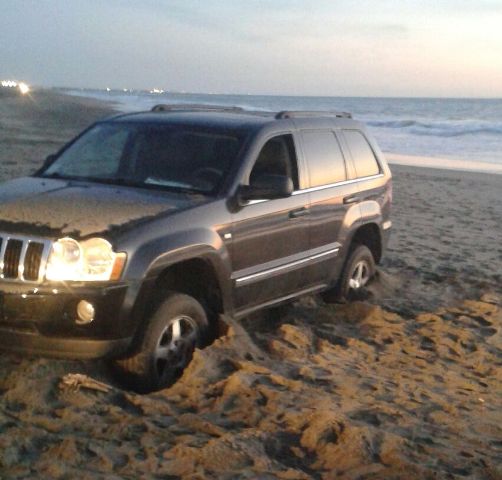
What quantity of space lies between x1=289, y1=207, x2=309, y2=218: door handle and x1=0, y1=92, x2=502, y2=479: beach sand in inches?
33.2

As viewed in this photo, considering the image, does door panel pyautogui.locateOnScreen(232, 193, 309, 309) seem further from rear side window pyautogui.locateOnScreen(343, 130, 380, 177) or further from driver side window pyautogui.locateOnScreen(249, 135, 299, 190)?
rear side window pyautogui.locateOnScreen(343, 130, 380, 177)

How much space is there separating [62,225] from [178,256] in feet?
2.26

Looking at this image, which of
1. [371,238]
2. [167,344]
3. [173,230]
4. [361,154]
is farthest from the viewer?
[371,238]

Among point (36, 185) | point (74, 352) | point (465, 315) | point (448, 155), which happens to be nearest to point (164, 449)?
point (74, 352)

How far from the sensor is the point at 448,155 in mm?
29281

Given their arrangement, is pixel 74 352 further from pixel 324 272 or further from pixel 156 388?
pixel 324 272

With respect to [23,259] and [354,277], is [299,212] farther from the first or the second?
[23,259]

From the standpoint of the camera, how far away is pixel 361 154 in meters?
7.14

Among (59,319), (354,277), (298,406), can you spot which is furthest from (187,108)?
(298,406)

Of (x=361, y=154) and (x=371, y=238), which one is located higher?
(x=361, y=154)

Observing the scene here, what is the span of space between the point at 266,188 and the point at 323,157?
51.3 inches

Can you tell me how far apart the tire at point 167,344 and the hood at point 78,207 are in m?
0.55

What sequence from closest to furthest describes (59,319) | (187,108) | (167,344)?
(59,319) → (167,344) → (187,108)

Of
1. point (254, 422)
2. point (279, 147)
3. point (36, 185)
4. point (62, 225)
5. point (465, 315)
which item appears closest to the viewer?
point (254, 422)
